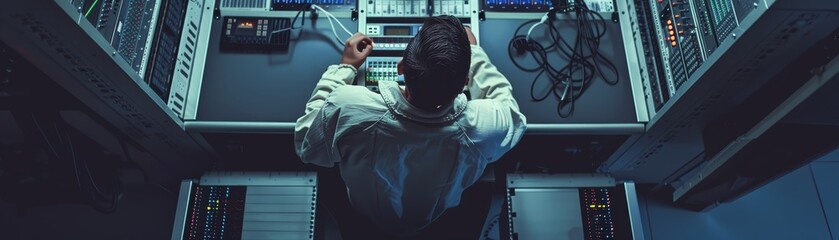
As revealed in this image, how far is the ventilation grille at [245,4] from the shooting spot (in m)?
2.01

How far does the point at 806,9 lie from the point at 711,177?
98 cm

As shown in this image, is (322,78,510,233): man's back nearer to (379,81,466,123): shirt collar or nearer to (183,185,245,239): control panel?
(379,81,466,123): shirt collar

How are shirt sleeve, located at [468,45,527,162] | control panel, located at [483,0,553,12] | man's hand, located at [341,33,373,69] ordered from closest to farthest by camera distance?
Result: shirt sleeve, located at [468,45,527,162] → man's hand, located at [341,33,373,69] → control panel, located at [483,0,553,12]

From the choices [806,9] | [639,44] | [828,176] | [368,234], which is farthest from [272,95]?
[828,176]

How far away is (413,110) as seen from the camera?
4.16ft

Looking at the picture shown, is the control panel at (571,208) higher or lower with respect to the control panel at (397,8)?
lower

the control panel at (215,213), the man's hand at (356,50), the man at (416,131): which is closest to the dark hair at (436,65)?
the man at (416,131)

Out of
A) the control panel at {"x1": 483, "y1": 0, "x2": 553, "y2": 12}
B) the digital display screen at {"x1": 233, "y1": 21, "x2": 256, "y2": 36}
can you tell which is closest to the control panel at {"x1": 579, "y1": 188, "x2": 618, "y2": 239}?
the control panel at {"x1": 483, "y1": 0, "x2": 553, "y2": 12}

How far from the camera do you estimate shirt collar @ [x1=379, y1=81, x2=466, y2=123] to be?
4.16ft

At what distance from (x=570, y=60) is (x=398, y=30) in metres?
0.59

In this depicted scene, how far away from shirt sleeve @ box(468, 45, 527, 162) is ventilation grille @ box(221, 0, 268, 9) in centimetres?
79

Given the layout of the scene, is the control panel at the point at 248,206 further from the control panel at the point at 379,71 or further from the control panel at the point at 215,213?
the control panel at the point at 379,71

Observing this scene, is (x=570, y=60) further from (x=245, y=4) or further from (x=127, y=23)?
Answer: (x=127, y=23)

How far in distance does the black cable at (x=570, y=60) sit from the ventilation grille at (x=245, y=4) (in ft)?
2.87
